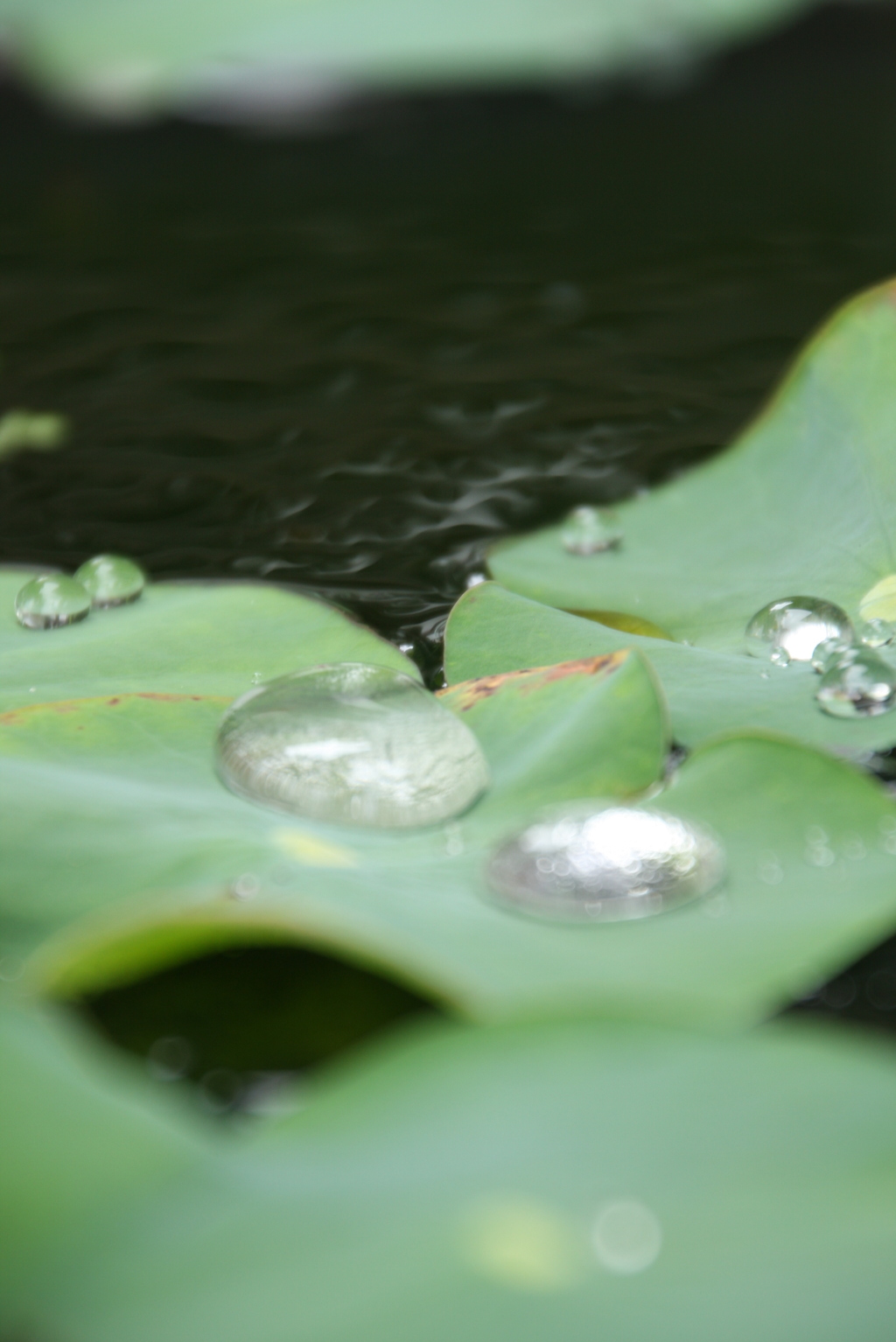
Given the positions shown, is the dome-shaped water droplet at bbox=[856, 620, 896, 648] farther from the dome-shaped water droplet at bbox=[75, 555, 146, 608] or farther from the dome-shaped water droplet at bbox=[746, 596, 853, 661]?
the dome-shaped water droplet at bbox=[75, 555, 146, 608]

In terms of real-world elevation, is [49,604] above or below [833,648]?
below

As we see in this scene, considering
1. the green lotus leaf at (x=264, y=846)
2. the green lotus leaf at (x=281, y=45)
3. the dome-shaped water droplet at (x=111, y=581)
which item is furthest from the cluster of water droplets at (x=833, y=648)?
the green lotus leaf at (x=281, y=45)

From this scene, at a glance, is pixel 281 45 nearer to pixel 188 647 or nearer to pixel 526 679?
pixel 188 647

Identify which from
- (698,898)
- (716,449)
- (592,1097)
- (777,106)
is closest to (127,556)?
(716,449)

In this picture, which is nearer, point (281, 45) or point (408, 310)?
point (408, 310)

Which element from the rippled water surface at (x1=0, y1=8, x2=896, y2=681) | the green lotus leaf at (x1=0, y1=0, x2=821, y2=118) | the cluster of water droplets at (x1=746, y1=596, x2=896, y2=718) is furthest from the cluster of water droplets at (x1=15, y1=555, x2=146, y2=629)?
the green lotus leaf at (x1=0, y1=0, x2=821, y2=118)

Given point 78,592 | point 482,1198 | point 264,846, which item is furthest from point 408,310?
point 482,1198
